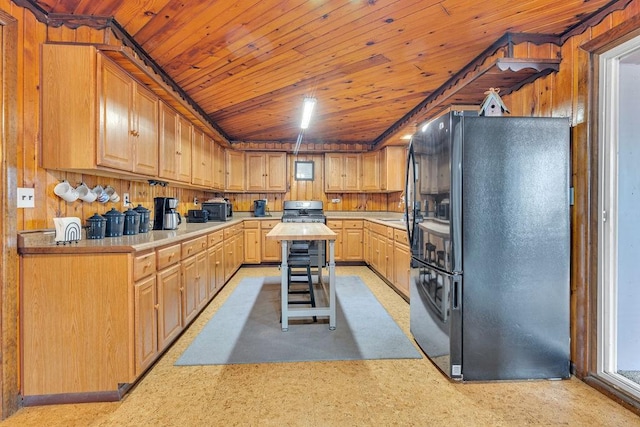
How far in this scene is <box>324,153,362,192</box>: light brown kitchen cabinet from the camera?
5.79 m

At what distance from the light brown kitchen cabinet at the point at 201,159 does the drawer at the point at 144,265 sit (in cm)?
185

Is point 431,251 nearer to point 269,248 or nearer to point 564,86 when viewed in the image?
point 564,86

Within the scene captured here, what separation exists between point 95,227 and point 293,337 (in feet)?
5.63

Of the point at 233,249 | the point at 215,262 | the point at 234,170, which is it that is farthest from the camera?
the point at 234,170

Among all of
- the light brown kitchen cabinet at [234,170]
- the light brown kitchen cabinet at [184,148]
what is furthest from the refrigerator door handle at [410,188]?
the light brown kitchen cabinet at [234,170]

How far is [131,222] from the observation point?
2441 millimetres

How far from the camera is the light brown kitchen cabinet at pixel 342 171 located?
228 inches

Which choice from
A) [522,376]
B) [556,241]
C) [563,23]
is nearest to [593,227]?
[556,241]

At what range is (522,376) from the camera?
1.98m

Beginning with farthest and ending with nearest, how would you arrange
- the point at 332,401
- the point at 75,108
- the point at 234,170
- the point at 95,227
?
the point at 234,170 → the point at 95,227 → the point at 75,108 → the point at 332,401

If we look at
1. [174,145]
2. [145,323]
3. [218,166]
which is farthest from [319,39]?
[218,166]

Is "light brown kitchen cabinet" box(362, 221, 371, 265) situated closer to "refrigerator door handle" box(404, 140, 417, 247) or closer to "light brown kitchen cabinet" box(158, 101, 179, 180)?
"refrigerator door handle" box(404, 140, 417, 247)

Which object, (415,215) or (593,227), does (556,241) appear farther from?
(415,215)

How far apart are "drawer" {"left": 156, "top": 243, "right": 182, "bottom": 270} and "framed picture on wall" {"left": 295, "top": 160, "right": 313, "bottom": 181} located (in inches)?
141
